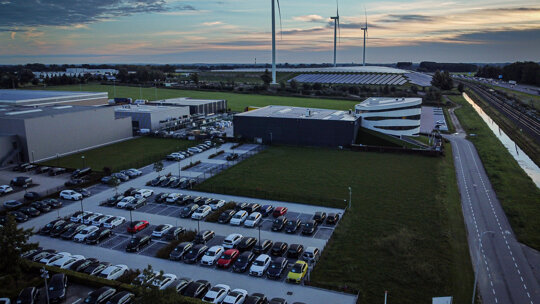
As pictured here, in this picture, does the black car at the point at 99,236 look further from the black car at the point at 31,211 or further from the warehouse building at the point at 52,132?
the warehouse building at the point at 52,132

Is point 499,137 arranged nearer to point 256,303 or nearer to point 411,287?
point 411,287

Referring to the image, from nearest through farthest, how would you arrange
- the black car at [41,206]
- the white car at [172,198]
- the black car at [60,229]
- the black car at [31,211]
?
the black car at [60,229]
the black car at [31,211]
the black car at [41,206]
the white car at [172,198]

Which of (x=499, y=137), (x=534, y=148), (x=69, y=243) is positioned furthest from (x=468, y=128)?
(x=69, y=243)

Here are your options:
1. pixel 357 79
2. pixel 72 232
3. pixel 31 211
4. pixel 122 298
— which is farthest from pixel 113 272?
pixel 357 79

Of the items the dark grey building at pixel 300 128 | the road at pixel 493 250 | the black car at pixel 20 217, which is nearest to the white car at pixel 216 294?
the road at pixel 493 250

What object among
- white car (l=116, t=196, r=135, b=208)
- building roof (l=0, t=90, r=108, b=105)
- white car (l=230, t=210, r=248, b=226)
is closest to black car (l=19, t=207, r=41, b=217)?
white car (l=116, t=196, r=135, b=208)

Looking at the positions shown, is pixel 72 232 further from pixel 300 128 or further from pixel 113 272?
pixel 300 128

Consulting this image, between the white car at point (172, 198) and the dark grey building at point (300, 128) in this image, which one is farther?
the dark grey building at point (300, 128)
